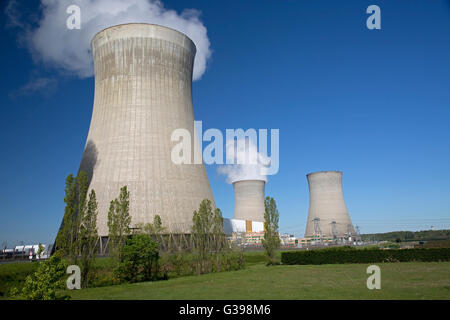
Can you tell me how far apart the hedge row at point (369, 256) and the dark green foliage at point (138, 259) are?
26.1 feet

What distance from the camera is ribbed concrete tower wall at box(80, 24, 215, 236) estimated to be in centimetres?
1909

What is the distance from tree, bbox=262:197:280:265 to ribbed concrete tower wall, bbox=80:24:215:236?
4.61m

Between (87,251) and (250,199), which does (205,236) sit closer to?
(87,251)

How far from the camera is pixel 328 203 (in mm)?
34125

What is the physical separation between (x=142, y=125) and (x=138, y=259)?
9715mm

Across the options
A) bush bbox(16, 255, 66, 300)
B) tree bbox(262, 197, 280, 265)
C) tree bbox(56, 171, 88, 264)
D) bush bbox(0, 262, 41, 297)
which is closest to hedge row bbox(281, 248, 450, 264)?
tree bbox(262, 197, 280, 265)

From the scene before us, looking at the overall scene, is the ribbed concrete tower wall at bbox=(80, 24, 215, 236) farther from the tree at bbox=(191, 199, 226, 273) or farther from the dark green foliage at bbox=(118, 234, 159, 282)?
the dark green foliage at bbox=(118, 234, 159, 282)

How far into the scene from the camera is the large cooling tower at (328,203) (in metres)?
34.1

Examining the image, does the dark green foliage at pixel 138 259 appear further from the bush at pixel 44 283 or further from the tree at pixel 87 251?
the bush at pixel 44 283

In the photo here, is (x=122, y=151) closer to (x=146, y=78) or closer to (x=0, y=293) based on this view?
(x=146, y=78)

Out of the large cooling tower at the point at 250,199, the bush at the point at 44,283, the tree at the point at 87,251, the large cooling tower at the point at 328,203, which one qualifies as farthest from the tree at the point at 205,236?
the large cooling tower at the point at 250,199

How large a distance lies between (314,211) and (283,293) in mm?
28549
